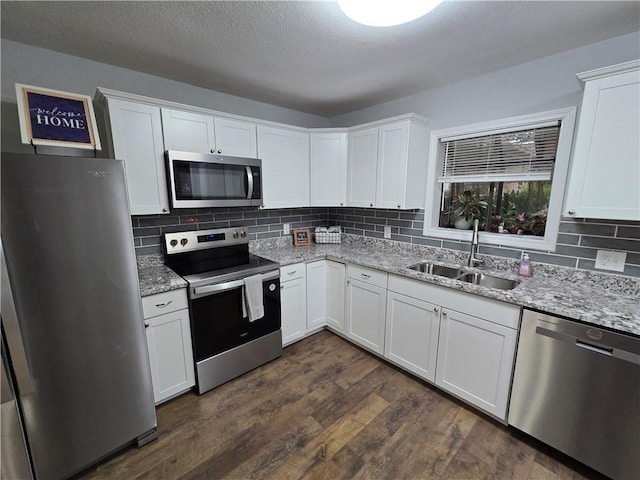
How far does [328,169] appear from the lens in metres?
2.91

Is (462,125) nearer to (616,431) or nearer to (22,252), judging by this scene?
(616,431)

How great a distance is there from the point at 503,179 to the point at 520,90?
25.5 inches

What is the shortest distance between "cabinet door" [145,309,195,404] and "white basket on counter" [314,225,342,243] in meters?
1.70

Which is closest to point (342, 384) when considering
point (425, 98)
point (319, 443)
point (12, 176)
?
point (319, 443)

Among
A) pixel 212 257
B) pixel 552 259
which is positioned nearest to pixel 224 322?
pixel 212 257

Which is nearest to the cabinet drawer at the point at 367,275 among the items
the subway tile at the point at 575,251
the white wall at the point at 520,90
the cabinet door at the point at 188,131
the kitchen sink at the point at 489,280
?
the kitchen sink at the point at 489,280

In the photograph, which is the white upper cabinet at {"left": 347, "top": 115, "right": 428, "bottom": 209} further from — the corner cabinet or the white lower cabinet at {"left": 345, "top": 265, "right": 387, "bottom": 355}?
the corner cabinet

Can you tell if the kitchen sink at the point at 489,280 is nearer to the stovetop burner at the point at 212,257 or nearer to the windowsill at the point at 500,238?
the windowsill at the point at 500,238

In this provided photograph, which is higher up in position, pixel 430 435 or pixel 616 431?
pixel 616 431

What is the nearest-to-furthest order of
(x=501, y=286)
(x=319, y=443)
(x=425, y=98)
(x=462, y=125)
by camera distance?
(x=319, y=443) < (x=501, y=286) < (x=462, y=125) < (x=425, y=98)

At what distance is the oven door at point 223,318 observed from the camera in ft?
6.30

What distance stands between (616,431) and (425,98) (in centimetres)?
261

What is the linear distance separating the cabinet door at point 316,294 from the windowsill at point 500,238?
110 centimetres

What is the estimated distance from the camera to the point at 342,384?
216 cm
